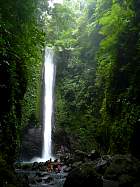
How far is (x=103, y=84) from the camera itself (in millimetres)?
17875

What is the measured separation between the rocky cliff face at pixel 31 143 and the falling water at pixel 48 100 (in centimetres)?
40

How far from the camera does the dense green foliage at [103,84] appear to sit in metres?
12.3

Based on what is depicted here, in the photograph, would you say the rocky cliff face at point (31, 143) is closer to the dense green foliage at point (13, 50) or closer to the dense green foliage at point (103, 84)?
the dense green foliage at point (103, 84)

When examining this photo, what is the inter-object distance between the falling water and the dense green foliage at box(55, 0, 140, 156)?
0.81 metres

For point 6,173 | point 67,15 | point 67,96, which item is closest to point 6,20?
point 67,15

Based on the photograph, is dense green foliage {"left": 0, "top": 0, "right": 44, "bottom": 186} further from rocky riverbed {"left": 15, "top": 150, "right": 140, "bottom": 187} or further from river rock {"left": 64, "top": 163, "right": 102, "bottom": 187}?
river rock {"left": 64, "top": 163, "right": 102, "bottom": 187}

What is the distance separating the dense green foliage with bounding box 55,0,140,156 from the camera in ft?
40.4

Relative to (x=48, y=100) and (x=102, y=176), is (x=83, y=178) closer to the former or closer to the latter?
(x=102, y=176)

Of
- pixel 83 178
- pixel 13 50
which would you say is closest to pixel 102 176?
pixel 83 178

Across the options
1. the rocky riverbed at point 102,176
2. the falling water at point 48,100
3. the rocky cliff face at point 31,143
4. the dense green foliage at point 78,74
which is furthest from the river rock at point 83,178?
the falling water at point 48,100

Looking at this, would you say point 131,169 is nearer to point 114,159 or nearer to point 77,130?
point 114,159

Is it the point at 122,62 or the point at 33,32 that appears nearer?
the point at 33,32

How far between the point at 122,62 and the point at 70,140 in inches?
314

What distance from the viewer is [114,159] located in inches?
419
